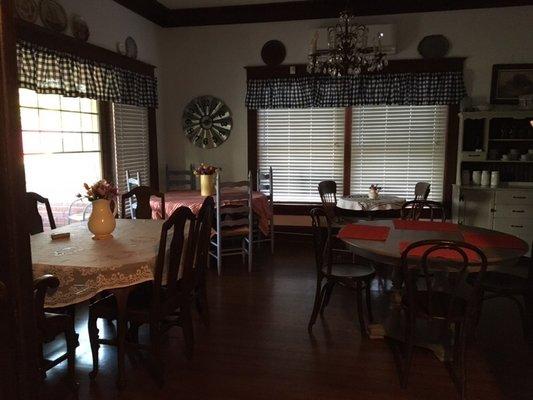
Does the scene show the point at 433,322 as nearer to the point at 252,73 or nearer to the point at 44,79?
the point at 44,79

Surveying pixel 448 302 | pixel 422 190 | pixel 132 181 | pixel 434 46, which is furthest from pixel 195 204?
pixel 434 46

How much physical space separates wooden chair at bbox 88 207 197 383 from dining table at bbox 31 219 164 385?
8cm

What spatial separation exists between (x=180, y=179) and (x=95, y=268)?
13.2 ft

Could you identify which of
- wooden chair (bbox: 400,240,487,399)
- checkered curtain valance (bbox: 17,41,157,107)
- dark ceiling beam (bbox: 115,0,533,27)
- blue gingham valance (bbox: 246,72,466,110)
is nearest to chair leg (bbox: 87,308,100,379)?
wooden chair (bbox: 400,240,487,399)

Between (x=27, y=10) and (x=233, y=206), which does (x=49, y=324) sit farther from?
(x=27, y=10)

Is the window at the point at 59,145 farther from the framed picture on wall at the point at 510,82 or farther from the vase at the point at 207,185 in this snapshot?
the framed picture on wall at the point at 510,82

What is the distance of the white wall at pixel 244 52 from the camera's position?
5301 millimetres

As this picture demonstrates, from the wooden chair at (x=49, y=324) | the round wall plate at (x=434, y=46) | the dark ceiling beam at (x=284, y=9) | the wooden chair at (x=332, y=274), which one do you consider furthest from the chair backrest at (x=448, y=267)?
the dark ceiling beam at (x=284, y=9)

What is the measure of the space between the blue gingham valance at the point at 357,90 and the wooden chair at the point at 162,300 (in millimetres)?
3520

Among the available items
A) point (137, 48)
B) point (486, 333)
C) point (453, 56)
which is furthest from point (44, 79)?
point (453, 56)

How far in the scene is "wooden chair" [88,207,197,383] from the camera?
2475 millimetres

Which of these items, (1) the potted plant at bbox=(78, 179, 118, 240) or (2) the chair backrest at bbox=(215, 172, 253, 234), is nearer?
(1) the potted plant at bbox=(78, 179, 118, 240)

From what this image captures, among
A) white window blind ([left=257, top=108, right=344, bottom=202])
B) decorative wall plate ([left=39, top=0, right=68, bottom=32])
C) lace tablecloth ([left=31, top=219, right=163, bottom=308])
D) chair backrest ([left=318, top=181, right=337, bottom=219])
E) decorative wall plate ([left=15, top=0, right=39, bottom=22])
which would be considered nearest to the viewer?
lace tablecloth ([left=31, top=219, right=163, bottom=308])

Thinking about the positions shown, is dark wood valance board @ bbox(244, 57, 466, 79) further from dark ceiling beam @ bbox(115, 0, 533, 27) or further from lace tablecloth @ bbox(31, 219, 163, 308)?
lace tablecloth @ bbox(31, 219, 163, 308)
